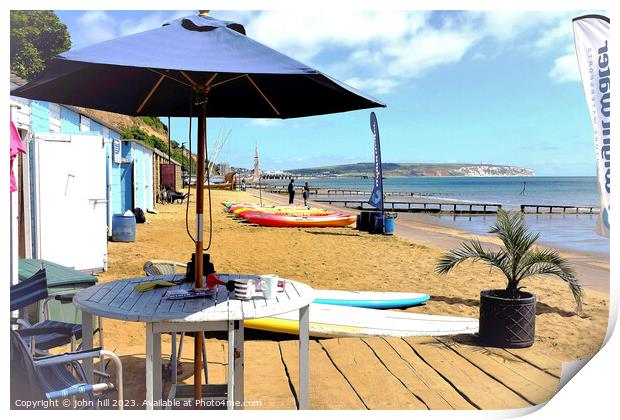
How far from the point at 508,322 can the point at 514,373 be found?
828mm

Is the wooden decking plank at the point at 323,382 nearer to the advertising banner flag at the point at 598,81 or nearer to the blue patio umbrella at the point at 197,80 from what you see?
the blue patio umbrella at the point at 197,80

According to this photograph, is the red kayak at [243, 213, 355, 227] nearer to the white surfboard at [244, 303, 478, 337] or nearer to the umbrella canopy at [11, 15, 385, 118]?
the white surfboard at [244, 303, 478, 337]

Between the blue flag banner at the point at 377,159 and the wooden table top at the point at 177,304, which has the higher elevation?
the blue flag banner at the point at 377,159

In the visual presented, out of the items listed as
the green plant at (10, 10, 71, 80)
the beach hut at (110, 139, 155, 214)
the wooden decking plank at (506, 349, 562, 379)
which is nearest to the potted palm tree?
the wooden decking plank at (506, 349, 562, 379)

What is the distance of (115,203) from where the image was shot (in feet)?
46.6

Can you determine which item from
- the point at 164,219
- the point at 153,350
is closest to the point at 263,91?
the point at 153,350

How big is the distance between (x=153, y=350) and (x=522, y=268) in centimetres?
409

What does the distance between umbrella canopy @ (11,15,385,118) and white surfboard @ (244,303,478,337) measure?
199cm

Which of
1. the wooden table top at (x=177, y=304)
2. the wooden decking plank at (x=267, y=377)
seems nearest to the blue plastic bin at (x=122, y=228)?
the wooden decking plank at (x=267, y=377)

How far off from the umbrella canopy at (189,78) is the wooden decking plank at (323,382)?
6.69 ft

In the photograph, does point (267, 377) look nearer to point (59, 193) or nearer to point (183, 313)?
point (183, 313)

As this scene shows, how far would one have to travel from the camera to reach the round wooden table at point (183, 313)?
2777 millimetres

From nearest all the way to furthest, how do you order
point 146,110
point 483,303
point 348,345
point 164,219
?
point 146,110 → point 348,345 → point 483,303 → point 164,219

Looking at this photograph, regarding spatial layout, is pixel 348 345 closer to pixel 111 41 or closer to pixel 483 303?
pixel 483 303
